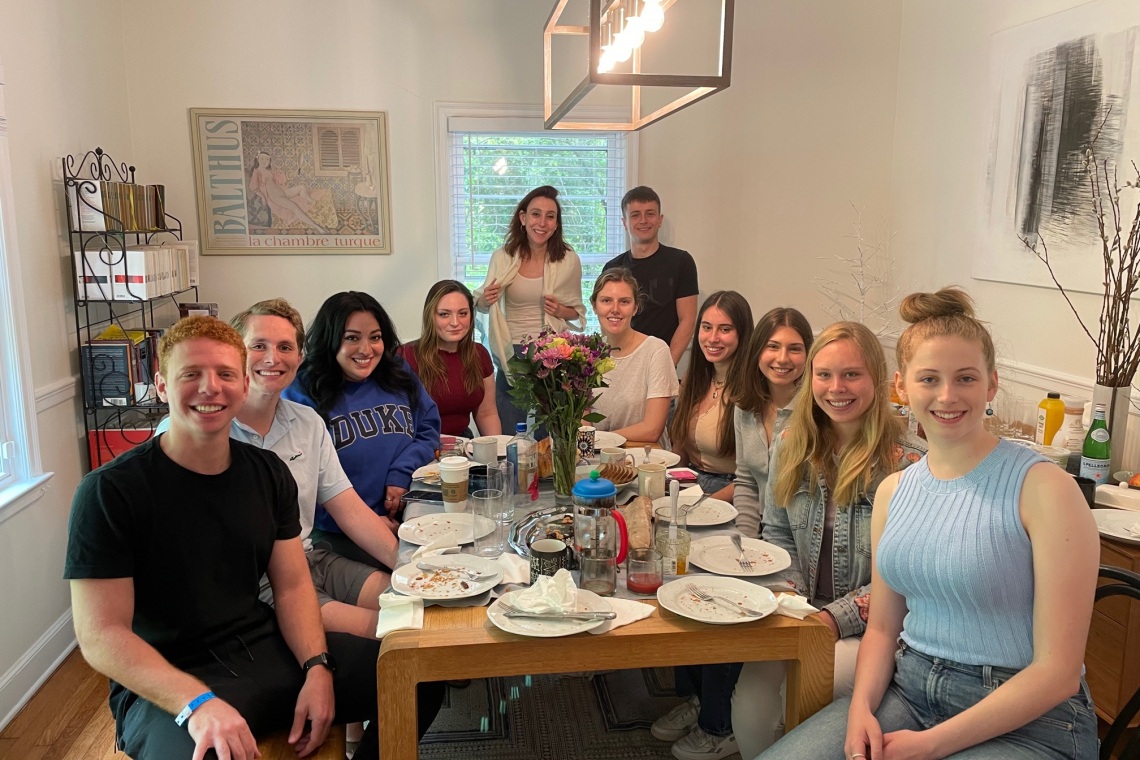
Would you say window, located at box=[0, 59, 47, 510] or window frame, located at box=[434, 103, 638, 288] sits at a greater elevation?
window frame, located at box=[434, 103, 638, 288]

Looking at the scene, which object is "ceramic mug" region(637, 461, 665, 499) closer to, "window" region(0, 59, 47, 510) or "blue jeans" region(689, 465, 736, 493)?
"blue jeans" region(689, 465, 736, 493)

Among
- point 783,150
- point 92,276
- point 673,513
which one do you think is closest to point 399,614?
point 673,513

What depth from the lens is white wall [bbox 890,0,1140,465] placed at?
3.22m

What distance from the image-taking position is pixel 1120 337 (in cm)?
257

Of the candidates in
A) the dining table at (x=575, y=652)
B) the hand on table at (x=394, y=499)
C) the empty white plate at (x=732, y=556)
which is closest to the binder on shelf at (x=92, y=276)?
the hand on table at (x=394, y=499)

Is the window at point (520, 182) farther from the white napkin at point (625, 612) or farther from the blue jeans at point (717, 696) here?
the white napkin at point (625, 612)

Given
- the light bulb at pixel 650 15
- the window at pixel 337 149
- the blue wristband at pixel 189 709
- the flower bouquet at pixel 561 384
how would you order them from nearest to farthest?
the blue wristband at pixel 189 709 → the light bulb at pixel 650 15 → the flower bouquet at pixel 561 384 → the window at pixel 337 149

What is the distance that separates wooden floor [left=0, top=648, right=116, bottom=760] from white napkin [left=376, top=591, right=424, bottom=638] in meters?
1.30

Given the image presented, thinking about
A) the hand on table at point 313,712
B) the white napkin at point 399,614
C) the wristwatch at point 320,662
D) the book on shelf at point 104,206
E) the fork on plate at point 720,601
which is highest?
the book on shelf at point 104,206

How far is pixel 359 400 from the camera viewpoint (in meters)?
2.53

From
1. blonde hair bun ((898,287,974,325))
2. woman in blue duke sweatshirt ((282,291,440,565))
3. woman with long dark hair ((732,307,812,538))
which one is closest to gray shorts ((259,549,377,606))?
woman in blue duke sweatshirt ((282,291,440,565))

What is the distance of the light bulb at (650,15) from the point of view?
6.30 feet

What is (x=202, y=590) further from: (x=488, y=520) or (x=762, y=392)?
(x=762, y=392)

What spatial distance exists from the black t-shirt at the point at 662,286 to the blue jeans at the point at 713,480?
148 cm
